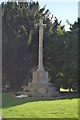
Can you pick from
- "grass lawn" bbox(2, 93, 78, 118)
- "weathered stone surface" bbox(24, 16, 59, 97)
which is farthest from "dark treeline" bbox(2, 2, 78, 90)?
"grass lawn" bbox(2, 93, 78, 118)

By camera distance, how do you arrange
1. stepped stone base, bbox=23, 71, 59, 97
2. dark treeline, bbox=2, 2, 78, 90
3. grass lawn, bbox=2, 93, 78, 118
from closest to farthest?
grass lawn, bbox=2, 93, 78, 118, stepped stone base, bbox=23, 71, 59, 97, dark treeline, bbox=2, 2, 78, 90

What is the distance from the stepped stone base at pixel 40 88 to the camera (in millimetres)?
22666

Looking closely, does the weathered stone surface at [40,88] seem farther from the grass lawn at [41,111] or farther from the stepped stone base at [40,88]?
the grass lawn at [41,111]

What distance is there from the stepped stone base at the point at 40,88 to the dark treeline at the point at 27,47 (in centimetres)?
438

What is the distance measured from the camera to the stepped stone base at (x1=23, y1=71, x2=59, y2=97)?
22.7 metres

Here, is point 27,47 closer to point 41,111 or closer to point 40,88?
point 40,88

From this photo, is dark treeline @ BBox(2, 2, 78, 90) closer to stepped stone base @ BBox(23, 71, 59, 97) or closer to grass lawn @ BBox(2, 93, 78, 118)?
stepped stone base @ BBox(23, 71, 59, 97)

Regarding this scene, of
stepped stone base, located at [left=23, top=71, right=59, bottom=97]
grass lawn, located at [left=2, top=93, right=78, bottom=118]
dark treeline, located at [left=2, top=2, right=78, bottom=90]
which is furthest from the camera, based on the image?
dark treeline, located at [left=2, top=2, right=78, bottom=90]

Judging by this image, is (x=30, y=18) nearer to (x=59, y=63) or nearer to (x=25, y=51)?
(x=25, y=51)

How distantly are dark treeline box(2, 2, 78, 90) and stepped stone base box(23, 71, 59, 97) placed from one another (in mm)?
4376

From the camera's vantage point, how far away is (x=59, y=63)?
98.1 feet

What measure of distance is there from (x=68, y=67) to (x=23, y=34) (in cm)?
779

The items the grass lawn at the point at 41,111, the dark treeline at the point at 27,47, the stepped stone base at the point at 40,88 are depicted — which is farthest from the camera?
the dark treeline at the point at 27,47

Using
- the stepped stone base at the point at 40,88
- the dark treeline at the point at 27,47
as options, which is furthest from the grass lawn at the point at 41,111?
the dark treeline at the point at 27,47
